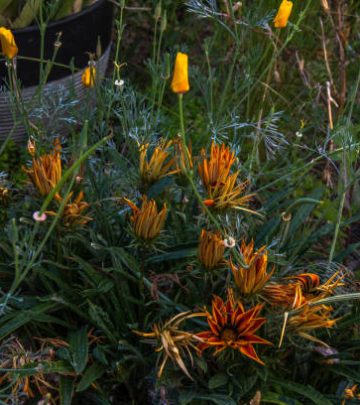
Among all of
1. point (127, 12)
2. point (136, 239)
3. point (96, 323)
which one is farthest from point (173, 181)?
point (127, 12)

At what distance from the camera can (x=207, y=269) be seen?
1.17 metres

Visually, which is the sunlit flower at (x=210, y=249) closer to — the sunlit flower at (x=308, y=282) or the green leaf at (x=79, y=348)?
the sunlit flower at (x=308, y=282)

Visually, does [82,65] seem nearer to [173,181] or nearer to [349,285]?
[173,181]

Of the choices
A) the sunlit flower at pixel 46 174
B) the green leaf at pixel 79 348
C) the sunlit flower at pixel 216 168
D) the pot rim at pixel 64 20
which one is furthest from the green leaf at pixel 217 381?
the pot rim at pixel 64 20

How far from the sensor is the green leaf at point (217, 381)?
48.5 inches

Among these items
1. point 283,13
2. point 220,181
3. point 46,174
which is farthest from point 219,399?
point 283,13

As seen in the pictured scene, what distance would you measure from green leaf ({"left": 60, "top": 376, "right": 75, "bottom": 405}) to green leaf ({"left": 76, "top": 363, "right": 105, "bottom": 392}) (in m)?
0.03

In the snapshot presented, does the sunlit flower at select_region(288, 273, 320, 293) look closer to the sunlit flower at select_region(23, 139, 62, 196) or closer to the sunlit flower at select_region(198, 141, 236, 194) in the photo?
the sunlit flower at select_region(198, 141, 236, 194)

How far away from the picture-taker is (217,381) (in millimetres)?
1243

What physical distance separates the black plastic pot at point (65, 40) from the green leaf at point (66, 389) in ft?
2.81

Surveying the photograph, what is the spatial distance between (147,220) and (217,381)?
0.32 meters

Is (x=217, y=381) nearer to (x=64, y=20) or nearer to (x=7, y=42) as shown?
(x=7, y=42)

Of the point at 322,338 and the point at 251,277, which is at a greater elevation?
the point at 251,277

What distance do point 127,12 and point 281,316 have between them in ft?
5.84
